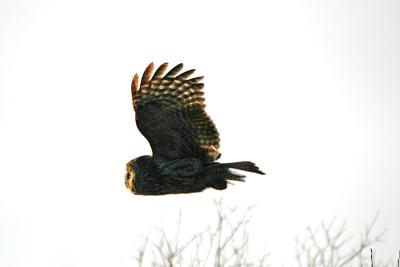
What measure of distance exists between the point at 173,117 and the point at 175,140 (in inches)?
11.8

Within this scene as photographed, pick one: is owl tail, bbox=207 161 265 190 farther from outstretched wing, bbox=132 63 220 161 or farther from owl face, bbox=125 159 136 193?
owl face, bbox=125 159 136 193

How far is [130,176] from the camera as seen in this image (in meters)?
9.05

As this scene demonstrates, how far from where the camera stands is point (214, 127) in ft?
30.9

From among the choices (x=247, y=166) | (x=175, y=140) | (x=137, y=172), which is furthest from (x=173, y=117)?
(x=247, y=166)

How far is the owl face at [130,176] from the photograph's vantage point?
901 cm

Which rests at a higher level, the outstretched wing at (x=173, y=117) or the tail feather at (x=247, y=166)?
the outstretched wing at (x=173, y=117)

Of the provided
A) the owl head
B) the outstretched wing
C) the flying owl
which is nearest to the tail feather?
the flying owl

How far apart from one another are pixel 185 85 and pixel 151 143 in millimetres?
888

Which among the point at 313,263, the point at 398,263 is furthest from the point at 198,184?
the point at 398,263

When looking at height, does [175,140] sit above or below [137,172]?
above

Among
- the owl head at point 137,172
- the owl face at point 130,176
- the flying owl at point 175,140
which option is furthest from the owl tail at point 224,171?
the owl face at point 130,176

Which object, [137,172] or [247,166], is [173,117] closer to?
[137,172]

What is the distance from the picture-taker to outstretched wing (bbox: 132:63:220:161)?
9344 mm

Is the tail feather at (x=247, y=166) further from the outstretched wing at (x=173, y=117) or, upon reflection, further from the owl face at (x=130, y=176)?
the owl face at (x=130, y=176)
